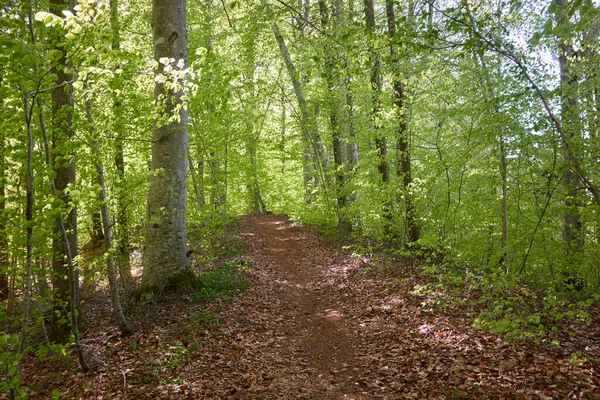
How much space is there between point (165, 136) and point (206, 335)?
13.4 feet

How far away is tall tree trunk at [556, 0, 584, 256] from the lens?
610 centimetres

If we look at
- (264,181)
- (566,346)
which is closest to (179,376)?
(566,346)

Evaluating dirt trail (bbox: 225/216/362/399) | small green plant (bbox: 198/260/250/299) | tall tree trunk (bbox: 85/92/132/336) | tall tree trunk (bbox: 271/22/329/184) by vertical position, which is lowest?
dirt trail (bbox: 225/216/362/399)

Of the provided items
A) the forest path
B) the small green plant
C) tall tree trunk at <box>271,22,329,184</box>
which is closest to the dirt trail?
the forest path

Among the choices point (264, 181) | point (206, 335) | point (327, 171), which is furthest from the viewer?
point (264, 181)

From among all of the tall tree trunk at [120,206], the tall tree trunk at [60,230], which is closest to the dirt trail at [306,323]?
the tall tree trunk at [120,206]

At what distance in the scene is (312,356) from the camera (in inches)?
235

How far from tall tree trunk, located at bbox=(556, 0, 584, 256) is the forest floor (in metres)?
2.19

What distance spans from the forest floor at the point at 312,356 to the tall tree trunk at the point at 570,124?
2188mm

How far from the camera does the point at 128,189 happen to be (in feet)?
19.7

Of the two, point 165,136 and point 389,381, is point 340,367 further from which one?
point 165,136

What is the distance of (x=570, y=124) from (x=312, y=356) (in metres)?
5.86

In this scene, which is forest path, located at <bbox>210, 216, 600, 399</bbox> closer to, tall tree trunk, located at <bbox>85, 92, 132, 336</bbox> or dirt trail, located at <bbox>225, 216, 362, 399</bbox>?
dirt trail, located at <bbox>225, 216, 362, 399</bbox>

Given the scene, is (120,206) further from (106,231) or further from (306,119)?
(306,119)
